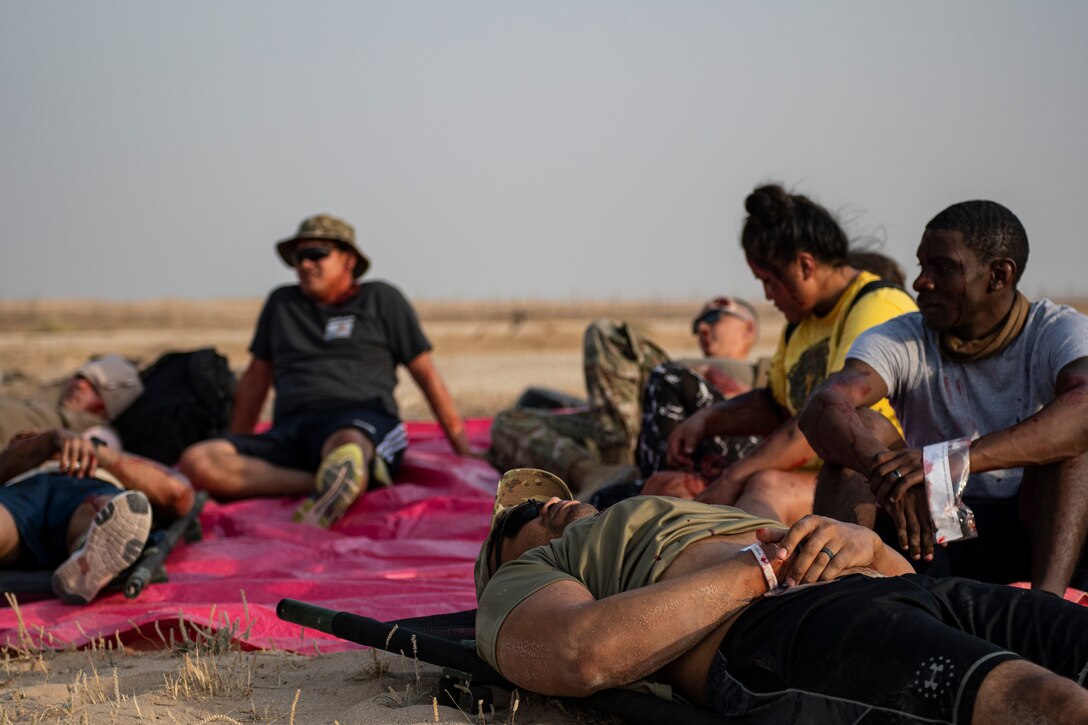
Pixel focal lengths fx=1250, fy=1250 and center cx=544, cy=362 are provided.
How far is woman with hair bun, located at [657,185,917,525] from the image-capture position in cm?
505

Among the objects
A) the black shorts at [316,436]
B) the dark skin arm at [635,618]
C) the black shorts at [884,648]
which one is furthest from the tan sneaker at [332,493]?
the black shorts at [884,648]

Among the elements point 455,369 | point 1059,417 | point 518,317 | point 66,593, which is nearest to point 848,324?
point 1059,417

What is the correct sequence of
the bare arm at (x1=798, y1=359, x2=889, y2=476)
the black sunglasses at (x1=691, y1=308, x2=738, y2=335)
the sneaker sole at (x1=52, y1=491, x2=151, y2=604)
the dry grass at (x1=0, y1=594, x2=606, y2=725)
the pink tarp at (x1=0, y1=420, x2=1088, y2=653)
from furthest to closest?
the black sunglasses at (x1=691, y1=308, x2=738, y2=335) → the sneaker sole at (x1=52, y1=491, x2=151, y2=604) → the pink tarp at (x1=0, y1=420, x2=1088, y2=653) → the bare arm at (x1=798, y1=359, x2=889, y2=476) → the dry grass at (x1=0, y1=594, x2=606, y2=725)

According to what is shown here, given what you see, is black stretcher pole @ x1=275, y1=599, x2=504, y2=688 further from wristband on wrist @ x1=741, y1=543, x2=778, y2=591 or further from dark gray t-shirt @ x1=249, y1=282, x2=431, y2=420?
dark gray t-shirt @ x1=249, y1=282, x2=431, y2=420

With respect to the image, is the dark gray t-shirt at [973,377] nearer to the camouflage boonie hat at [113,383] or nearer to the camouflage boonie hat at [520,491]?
the camouflage boonie hat at [520,491]

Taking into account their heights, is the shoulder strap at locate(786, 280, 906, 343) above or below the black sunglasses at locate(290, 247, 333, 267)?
below

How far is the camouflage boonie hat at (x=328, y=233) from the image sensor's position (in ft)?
26.4

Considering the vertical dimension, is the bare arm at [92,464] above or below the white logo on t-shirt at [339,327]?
below

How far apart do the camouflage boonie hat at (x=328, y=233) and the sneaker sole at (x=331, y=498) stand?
71.4 inches

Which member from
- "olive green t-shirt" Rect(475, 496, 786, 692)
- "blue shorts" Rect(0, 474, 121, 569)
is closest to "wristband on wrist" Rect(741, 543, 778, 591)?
"olive green t-shirt" Rect(475, 496, 786, 692)

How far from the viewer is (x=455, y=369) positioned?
66.5 ft

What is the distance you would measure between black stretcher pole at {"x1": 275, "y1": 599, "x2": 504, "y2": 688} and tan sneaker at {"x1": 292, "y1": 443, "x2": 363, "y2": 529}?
2.90 m

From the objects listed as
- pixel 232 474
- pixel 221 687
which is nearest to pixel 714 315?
pixel 232 474

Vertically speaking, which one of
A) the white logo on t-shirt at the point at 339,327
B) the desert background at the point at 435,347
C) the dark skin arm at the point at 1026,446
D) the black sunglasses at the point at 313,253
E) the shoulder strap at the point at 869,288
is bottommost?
the desert background at the point at 435,347
